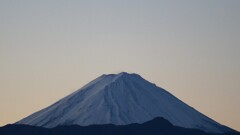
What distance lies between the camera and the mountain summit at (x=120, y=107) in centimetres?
14338

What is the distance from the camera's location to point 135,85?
16212 cm

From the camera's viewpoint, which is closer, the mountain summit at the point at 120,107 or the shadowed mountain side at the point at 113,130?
the shadowed mountain side at the point at 113,130

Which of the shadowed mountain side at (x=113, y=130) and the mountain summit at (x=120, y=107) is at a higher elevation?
the mountain summit at (x=120, y=107)

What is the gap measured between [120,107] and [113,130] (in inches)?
1430

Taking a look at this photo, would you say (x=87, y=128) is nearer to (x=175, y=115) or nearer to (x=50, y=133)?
(x=50, y=133)

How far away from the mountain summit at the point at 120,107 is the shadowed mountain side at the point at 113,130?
58.1ft

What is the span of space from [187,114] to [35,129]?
1976 inches

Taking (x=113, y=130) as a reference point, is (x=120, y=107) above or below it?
above

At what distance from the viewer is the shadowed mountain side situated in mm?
110812

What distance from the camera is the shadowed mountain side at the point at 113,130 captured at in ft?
364

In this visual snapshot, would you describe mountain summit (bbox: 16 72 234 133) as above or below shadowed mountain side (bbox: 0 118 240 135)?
above

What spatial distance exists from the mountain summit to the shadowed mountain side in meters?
17.7

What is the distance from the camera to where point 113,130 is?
372 feet

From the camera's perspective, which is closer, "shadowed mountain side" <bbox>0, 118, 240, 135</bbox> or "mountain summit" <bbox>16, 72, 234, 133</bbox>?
"shadowed mountain side" <bbox>0, 118, 240, 135</bbox>
